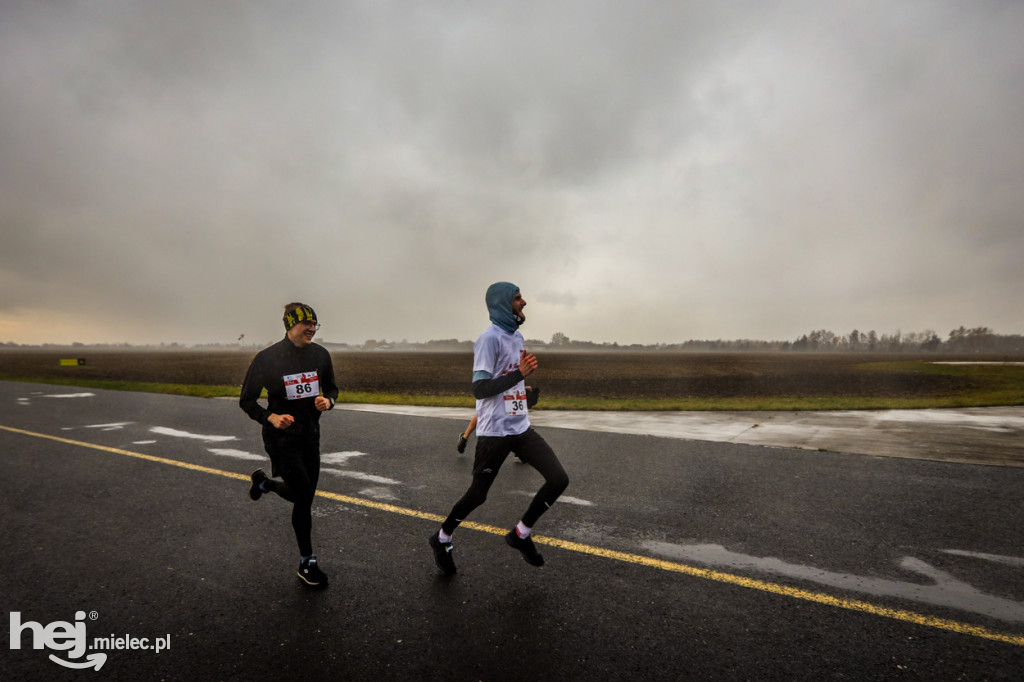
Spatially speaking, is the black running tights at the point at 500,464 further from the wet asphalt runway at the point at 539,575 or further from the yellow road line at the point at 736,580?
the yellow road line at the point at 736,580

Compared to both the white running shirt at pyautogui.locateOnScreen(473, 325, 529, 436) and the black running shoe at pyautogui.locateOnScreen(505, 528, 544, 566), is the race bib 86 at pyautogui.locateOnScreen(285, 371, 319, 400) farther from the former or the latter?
the black running shoe at pyautogui.locateOnScreen(505, 528, 544, 566)

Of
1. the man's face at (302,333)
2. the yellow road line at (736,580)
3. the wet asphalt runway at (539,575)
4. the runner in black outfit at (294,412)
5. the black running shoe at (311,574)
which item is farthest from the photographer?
the man's face at (302,333)

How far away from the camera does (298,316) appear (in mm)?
3895

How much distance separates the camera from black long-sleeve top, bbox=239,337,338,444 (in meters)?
3.76

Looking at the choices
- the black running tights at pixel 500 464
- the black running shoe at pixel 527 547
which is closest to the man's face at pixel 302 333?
the black running tights at pixel 500 464

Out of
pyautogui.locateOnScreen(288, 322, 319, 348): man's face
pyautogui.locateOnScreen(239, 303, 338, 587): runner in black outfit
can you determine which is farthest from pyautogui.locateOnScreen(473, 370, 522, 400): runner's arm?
pyautogui.locateOnScreen(288, 322, 319, 348): man's face

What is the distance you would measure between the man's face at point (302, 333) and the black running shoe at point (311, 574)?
154 centimetres

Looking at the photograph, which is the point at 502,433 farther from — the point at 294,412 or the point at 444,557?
the point at 294,412

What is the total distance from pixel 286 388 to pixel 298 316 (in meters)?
0.53

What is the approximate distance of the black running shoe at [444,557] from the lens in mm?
3824

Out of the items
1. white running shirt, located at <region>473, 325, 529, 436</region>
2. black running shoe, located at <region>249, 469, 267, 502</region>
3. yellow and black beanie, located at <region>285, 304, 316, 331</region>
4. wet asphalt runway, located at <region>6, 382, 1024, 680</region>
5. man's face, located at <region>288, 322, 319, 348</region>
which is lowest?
wet asphalt runway, located at <region>6, 382, 1024, 680</region>

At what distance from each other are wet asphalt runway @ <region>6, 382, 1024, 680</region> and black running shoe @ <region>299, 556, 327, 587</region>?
0.10 meters

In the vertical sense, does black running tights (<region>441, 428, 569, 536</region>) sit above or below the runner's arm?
below

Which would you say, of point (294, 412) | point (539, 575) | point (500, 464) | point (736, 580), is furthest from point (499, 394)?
point (736, 580)
